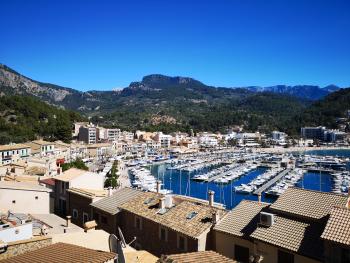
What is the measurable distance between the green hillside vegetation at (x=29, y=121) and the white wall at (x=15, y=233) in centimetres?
7273

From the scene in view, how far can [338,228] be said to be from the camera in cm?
1145

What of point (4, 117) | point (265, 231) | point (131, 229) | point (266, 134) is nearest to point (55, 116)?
point (4, 117)

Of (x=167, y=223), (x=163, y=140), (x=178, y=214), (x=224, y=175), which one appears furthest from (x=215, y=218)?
(x=163, y=140)

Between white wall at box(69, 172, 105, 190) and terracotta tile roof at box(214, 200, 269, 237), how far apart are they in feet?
41.2

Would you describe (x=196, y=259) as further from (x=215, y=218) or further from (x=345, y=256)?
(x=215, y=218)

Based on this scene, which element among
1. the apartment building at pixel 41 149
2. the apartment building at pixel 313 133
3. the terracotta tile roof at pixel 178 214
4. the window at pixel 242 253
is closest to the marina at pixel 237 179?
the apartment building at pixel 41 149

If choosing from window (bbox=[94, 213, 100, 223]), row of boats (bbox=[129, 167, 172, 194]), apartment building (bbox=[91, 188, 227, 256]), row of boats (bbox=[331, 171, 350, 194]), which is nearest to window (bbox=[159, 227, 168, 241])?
apartment building (bbox=[91, 188, 227, 256])

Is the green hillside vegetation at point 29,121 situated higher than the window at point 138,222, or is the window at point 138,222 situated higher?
the green hillside vegetation at point 29,121

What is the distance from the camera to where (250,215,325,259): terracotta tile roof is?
12320 mm

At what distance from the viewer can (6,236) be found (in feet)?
45.5

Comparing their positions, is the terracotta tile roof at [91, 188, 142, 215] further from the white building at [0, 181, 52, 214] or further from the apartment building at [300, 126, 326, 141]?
the apartment building at [300, 126, 326, 141]

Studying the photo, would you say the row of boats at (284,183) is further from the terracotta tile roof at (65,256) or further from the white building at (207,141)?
the white building at (207,141)

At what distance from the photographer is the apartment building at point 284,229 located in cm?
1234

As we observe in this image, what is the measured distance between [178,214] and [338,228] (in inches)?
320
